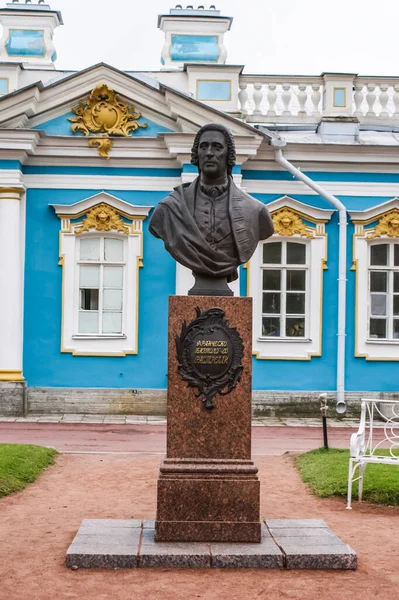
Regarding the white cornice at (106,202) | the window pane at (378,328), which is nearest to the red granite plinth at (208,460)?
the white cornice at (106,202)

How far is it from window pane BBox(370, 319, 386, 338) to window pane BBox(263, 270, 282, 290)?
5.19 feet

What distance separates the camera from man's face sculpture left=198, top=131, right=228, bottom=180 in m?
5.77

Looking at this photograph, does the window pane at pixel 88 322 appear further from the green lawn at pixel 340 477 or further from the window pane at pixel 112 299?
the green lawn at pixel 340 477

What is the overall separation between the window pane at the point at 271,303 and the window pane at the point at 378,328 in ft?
4.92

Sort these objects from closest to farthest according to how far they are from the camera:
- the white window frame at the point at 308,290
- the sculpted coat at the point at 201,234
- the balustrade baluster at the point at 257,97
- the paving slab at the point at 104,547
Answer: the paving slab at the point at 104,547 → the sculpted coat at the point at 201,234 → the white window frame at the point at 308,290 → the balustrade baluster at the point at 257,97

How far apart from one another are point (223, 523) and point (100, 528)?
833 millimetres

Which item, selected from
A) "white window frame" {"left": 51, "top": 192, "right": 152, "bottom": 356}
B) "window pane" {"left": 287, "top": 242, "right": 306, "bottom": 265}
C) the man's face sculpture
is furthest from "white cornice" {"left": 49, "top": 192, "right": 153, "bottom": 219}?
the man's face sculpture

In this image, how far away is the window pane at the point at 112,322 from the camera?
44.6ft

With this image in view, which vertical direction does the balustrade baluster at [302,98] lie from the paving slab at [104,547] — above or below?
above

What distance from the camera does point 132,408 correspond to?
13.4 meters

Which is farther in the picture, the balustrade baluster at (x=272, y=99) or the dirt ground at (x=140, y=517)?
the balustrade baluster at (x=272, y=99)

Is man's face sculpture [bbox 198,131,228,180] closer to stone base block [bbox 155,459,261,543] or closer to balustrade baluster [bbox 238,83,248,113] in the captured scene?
stone base block [bbox 155,459,261,543]

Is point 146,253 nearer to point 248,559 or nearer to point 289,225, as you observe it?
point 289,225

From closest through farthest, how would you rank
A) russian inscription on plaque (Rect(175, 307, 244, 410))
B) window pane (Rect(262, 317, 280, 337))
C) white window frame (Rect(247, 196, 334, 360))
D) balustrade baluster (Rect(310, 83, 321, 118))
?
russian inscription on plaque (Rect(175, 307, 244, 410)), white window frame (Rect(247, 196, 334, 360)), window pane (Rect(262, 317, 280, 337)), balustrade baluster (Rect(310, 83, 321, 118))
